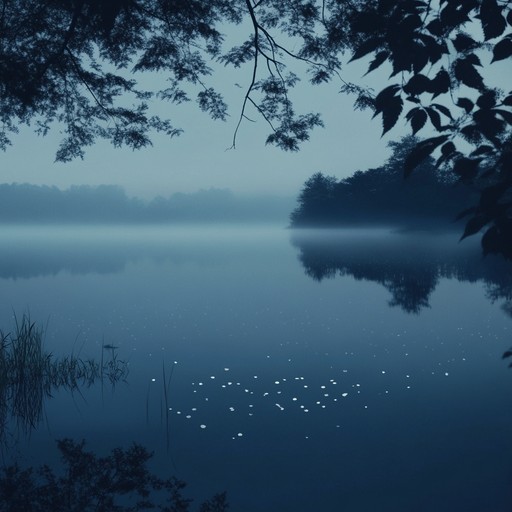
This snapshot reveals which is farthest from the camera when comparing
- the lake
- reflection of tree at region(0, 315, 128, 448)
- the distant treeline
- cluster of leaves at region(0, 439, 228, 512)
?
the distant treeline

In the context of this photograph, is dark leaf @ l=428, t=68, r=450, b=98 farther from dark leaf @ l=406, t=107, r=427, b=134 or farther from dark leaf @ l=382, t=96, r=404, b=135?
dark leaf @ l=382, t=96, r=404, b=135

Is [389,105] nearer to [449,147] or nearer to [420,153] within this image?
[420,153]

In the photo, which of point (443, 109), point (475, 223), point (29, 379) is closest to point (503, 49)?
point (443, 109)

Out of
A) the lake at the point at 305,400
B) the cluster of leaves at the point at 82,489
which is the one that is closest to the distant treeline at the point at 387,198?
the lake at the point at 305,400

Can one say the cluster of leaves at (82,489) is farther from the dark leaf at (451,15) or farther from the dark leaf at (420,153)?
the dark leaf at (451,15)

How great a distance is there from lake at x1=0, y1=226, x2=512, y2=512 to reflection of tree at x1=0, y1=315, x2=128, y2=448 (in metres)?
0.17

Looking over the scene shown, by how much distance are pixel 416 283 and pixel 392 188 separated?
191 ft

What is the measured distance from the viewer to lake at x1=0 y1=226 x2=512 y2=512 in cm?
714

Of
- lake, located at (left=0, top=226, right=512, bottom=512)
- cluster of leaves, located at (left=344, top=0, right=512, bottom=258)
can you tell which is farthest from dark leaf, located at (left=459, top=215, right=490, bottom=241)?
lake, located at (left=0, top=226, right=512, bottom=512)

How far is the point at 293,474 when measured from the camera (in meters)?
7.38

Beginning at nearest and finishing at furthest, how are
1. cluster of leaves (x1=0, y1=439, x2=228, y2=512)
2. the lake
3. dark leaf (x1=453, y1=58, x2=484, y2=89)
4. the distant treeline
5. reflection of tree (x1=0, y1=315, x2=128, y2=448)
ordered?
dark leaf (x1=453, y1=58, x2=484, y2=89)
cluster of leaves (x1=0, y1=439, x2=228, y2=512)
the lake
reflection of tree (x1=0, y1=315, x2=128, y2=448)
the distant treeline

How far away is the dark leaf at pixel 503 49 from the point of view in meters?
3.04

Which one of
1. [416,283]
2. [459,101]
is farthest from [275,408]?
[416,283]

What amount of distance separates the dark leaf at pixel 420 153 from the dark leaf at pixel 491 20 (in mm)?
661
